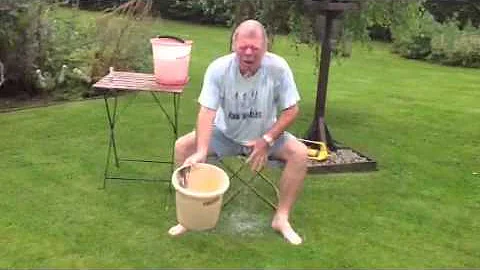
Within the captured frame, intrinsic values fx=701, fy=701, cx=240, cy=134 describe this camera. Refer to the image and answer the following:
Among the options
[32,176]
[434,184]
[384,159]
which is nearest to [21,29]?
[32,176]

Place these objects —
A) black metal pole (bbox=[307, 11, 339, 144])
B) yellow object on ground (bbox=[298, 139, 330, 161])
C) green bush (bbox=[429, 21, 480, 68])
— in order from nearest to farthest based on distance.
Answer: yellow object on ground (bbox=[298, 139, 330, 161]) < black metal pole (bbox=[307, 11, 339, 144]) < green bush (bbox=[429, 21, 480, 68])

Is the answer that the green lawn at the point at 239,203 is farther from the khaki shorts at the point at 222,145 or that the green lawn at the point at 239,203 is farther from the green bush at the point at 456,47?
the green bush at the point at 456,47

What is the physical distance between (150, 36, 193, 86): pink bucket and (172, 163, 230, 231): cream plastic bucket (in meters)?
0.71

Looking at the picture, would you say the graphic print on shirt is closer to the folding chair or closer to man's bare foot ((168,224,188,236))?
the folding chair

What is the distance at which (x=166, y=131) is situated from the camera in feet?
18.1

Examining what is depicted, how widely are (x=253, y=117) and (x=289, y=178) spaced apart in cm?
36

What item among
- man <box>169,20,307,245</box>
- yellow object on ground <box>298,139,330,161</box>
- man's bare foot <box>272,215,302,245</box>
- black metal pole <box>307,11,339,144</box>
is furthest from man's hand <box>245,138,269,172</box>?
black metal pole <box>307,11,339,144</box>

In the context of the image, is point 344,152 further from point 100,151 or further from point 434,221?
point 100,151

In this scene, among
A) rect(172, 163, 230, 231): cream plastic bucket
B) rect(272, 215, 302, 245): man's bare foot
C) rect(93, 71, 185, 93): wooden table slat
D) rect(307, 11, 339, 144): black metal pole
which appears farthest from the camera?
rect(307, 11, 339, 144): black metal pole

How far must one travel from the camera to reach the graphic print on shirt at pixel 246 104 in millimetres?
3502

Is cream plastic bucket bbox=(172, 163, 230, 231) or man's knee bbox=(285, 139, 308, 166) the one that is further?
man's knee bbox=(285, 139, 308, 166)

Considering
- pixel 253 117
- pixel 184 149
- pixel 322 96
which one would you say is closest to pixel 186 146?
pixel 184 149

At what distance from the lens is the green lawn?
129 inches

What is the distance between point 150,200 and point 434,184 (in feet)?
6.05
